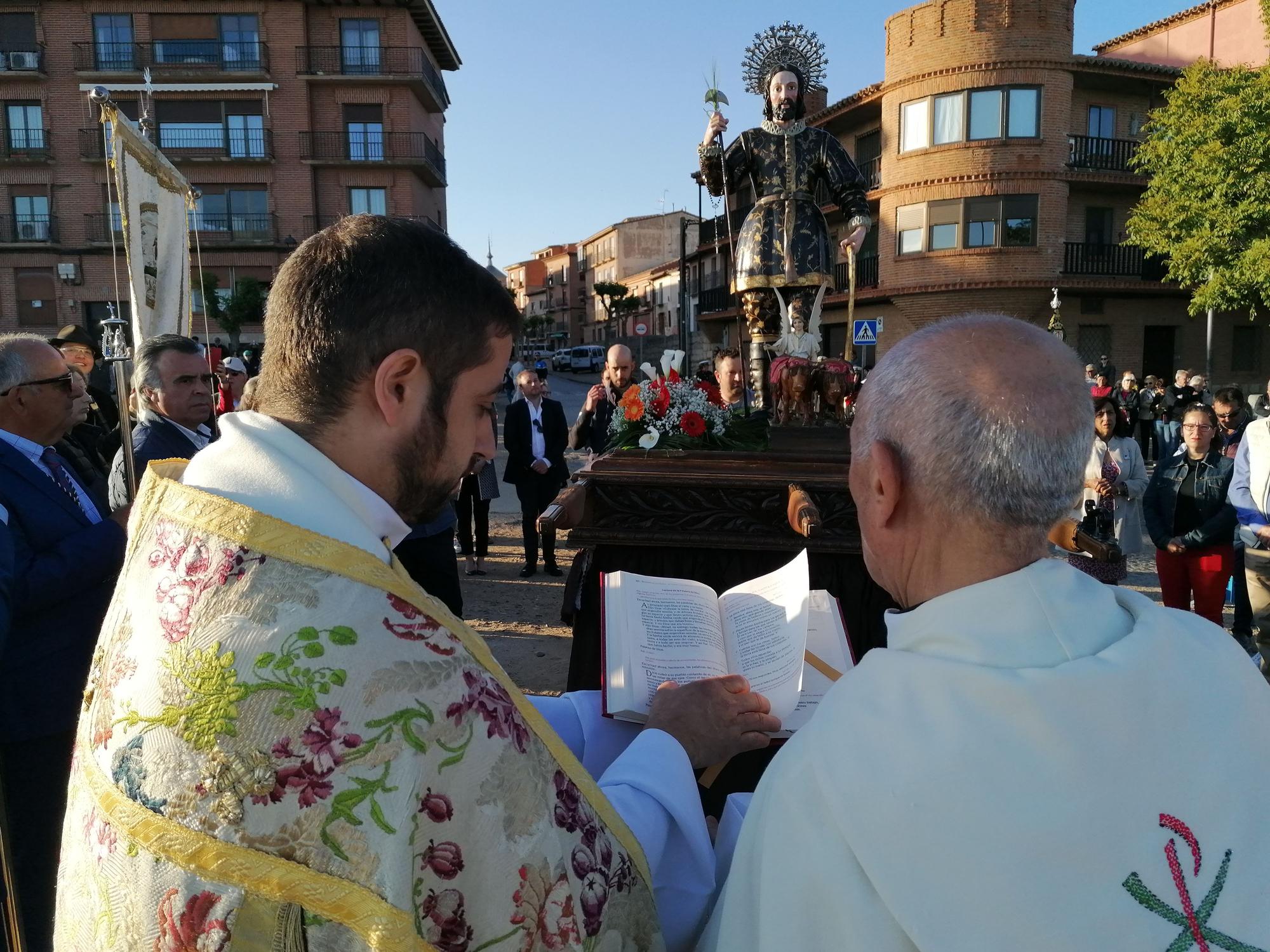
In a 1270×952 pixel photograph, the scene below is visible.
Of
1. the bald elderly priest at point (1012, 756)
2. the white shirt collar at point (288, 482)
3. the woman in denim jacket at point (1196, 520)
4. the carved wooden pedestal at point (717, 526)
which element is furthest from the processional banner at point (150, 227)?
A: the woman in denim jacket at point (1196, 520)

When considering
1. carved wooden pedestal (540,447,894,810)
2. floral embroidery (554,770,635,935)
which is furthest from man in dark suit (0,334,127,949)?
floral embroidery (554,770,635,935)

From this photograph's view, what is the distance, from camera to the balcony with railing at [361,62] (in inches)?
1132

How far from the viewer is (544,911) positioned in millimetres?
Answer: 997

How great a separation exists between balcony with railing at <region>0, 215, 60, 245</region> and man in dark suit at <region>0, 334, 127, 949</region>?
32.2 m

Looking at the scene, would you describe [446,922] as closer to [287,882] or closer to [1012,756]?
[287,882]

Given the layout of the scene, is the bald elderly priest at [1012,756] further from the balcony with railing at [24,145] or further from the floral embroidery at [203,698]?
the balcony with railing at [24,145]

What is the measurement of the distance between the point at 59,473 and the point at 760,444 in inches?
103

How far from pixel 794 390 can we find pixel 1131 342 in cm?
2525

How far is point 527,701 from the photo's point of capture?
115 centimetres

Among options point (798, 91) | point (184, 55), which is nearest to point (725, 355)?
point (798, 91)

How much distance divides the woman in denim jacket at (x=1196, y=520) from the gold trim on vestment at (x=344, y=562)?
5.07 m

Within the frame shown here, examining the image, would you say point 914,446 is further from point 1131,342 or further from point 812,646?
point 1131,342

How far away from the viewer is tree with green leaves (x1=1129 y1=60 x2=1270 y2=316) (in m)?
17.8

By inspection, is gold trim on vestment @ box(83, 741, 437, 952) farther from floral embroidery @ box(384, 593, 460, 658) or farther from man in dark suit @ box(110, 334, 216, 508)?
man in dark suit @ box(110, 334, 216, 508)
